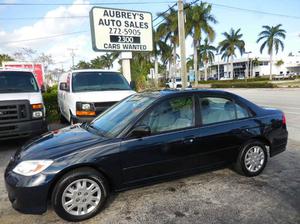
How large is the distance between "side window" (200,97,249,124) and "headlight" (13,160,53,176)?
89.5 inches

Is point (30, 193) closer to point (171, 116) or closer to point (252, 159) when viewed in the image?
point (171, 116)

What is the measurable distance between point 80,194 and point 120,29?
9.76m

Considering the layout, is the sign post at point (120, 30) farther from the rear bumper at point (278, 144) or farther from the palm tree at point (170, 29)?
the palm tree at point (170, 29)

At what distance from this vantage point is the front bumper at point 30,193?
10.2 feet

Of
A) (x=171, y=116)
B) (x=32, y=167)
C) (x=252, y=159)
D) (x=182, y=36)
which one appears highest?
(x=182, y=36)

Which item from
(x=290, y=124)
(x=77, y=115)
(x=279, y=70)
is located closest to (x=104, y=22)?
(x=77, y=115)

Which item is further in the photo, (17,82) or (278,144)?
(17,82)

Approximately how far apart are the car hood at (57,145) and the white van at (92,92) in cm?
303

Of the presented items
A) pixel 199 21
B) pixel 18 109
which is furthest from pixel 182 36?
pixel 199 21

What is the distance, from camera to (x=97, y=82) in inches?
324

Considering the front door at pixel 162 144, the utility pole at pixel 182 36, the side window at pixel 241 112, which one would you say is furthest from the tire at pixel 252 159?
the utility pole at pixel 182 36

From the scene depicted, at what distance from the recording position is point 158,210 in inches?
139

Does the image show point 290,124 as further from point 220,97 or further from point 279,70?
point 279,70

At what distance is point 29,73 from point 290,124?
27.2ft
